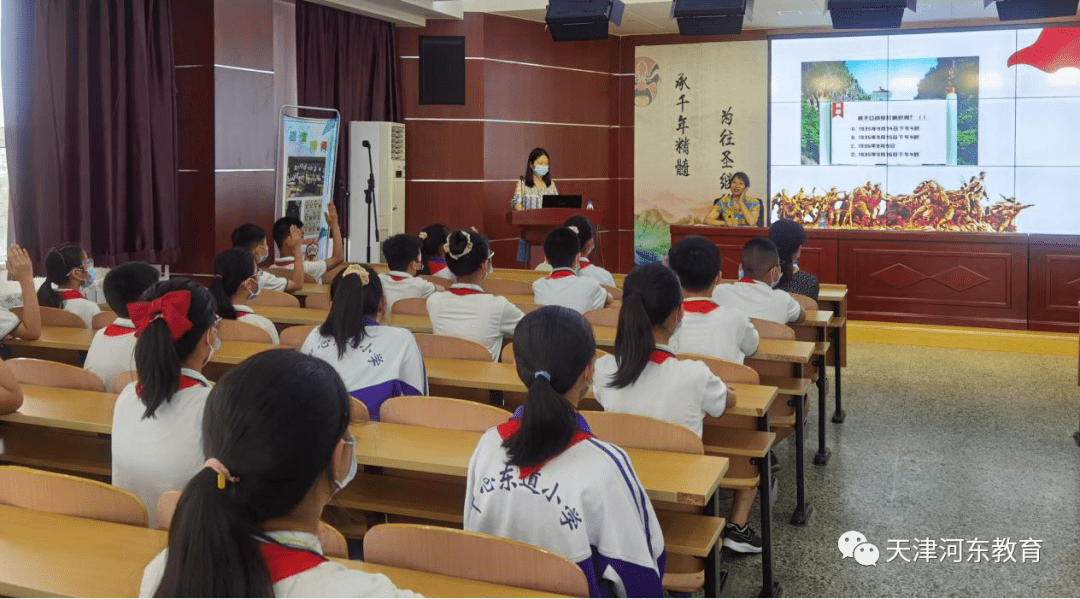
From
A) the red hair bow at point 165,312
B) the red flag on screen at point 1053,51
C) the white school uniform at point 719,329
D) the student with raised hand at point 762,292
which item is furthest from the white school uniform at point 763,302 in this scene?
the red flag on screen at point 1053,51

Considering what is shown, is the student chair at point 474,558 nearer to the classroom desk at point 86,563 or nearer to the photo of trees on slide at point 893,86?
the classroom desk at point 86,563

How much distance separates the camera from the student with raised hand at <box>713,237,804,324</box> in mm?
4609

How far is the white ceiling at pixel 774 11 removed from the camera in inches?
341

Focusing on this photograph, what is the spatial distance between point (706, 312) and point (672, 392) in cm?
90

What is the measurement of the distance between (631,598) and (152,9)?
20.8 ft

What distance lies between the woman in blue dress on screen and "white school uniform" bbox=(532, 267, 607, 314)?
169 inches

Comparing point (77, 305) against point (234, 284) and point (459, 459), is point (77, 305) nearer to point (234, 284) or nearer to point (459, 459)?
point (234, 284)

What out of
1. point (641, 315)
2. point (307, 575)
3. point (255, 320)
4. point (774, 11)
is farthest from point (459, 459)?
point (774, 11)

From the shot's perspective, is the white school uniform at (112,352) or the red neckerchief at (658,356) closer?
the red neckerchief at (658,356)

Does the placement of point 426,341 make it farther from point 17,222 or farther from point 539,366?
point 17,222

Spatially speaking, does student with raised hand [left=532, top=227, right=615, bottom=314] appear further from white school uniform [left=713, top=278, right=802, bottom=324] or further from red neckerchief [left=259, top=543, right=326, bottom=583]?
red neckerchief [left=259, top=543, right=326, bottom=583]

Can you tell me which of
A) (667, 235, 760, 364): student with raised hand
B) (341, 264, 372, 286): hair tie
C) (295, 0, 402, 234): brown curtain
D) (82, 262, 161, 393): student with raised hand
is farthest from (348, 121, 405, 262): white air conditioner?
(341, 264, 372, 286): hair tie

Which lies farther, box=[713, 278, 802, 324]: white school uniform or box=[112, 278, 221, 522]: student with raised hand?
box=[713, 278, 802, 324]: white school uniform

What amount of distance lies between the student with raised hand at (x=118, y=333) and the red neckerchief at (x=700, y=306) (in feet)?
6.26
